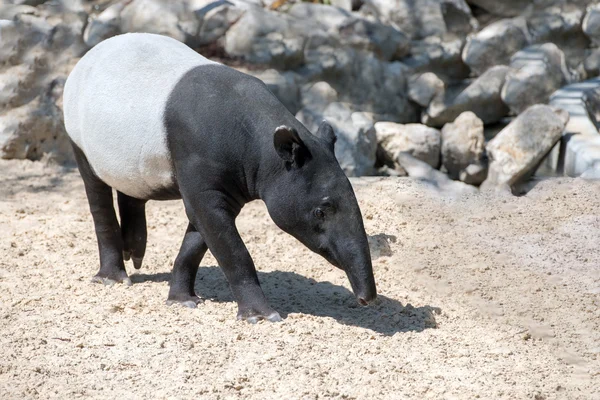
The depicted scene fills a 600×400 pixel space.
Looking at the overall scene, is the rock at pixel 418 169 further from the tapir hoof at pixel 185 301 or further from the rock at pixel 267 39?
the tapir hoof at pixel 185 301

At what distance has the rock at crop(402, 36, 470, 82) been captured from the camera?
12430mm

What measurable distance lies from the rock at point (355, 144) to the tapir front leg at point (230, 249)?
414 cm

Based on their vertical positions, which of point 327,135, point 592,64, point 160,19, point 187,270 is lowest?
point 592,64

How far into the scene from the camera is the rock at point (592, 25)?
14359 mm

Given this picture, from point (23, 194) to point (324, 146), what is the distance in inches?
158

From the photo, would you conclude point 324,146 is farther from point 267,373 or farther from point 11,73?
point 11,73

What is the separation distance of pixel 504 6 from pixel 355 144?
250 inches

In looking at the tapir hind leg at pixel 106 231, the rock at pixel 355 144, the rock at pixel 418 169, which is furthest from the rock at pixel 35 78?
the rock at pixel 418 169

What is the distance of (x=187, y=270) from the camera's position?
5.63 m

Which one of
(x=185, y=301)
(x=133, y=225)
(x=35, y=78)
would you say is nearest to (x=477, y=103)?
(x=35, y=78)

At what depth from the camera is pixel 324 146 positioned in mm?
5168

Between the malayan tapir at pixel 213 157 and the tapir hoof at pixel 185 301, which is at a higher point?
the malayan tapir at pixel 213 157

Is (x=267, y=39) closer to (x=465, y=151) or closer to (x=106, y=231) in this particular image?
(x=465, y=151)

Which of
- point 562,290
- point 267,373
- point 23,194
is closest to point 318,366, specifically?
point 267,373
